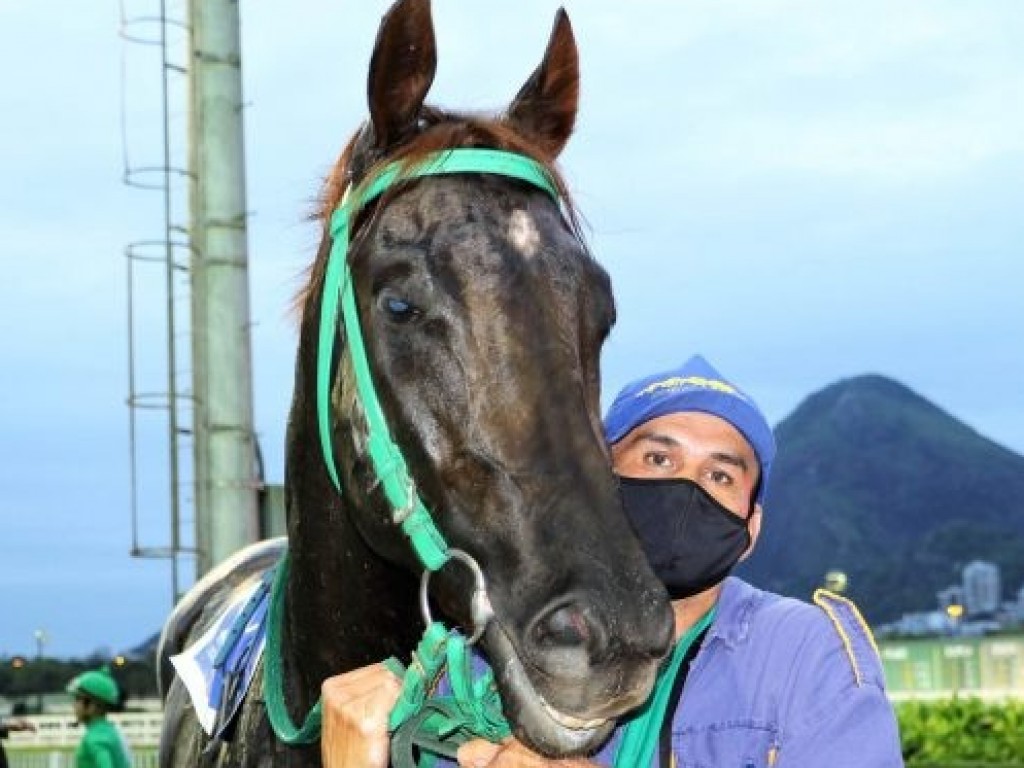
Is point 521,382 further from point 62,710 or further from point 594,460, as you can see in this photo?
point 62,710

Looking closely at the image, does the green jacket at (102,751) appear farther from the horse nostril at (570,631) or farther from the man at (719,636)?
the horse nostril at (570,631)

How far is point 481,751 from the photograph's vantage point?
2857 mm

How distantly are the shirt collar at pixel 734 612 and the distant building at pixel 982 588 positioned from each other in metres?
86.7

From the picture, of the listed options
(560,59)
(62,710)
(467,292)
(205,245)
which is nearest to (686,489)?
(467,292)

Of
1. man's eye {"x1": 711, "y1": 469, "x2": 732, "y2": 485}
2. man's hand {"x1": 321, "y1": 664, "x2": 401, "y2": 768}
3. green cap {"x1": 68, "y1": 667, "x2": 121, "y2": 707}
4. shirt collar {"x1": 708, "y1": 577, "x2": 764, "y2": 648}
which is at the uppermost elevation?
man's eye {"x1": 711, "y1": 469, "x2": 732, "y2": 485}

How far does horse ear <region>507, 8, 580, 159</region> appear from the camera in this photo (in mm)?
3500

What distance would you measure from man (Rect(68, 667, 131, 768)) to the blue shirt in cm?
807

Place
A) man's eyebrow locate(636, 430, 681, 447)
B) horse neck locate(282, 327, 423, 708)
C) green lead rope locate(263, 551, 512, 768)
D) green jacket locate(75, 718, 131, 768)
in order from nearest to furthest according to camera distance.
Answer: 1. green lead rope locate(263, 551, 512, 768)
2. man's eyebrow locate(636, 430, 681, 447)
3. horse neck locate(282, 327, 423, 708)
4. green jacket locate(75, 718, 131, 768)

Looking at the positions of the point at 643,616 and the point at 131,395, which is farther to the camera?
the point at 131,395

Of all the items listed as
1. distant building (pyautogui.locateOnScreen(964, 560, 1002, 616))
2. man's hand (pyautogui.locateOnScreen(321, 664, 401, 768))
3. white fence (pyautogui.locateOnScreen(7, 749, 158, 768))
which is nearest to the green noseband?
man's hand (pyautogui.locateOnScreen(321, 664, 401, 768))

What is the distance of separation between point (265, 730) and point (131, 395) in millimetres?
9348

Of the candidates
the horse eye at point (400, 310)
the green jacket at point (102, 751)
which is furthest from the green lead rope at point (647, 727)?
the green jacket at point (102, 751)

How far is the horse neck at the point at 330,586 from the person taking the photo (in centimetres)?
330

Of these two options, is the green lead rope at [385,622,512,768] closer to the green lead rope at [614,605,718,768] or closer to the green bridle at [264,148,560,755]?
the green bridle at [264,148,560,755]
